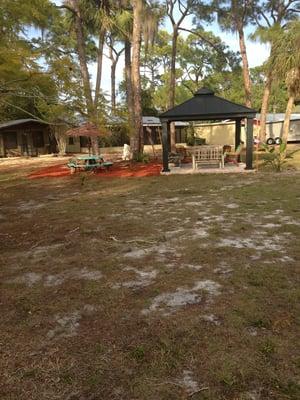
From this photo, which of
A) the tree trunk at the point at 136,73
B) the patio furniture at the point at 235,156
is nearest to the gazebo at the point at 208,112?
the patio furniture at the point at 235,156

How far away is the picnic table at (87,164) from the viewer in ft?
51.8

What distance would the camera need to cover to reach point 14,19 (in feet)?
25.7

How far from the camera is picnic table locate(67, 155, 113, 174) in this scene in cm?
1579

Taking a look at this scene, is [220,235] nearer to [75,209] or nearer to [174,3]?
[75,209]

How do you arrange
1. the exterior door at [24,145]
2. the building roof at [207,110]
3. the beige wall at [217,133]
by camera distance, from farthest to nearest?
the beige wall at [217,133] < the exterior door at [24,145] < the building roof at [207,110]

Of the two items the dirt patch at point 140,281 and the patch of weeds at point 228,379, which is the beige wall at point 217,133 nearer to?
the dirt patch at point 140,281

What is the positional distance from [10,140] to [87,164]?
1523cm

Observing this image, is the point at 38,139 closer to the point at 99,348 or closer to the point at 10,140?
the point at 10,140

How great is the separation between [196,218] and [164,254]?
2.14m

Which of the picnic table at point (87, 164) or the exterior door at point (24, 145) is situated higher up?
the exterior door at point (24, 145)

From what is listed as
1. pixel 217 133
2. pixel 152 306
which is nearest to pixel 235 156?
pixel 152 306

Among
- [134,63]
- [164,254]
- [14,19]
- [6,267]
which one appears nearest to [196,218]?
[164,254]

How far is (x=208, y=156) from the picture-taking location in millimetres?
14812

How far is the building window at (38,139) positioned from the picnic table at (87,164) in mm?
13944
